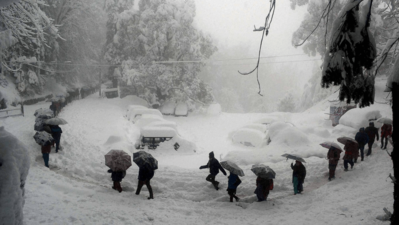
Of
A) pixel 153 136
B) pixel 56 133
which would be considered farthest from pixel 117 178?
pixel 153 136

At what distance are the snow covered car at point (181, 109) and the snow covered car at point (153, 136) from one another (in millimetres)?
12488

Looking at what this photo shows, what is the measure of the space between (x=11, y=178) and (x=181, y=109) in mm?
25272

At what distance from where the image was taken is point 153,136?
15945mm

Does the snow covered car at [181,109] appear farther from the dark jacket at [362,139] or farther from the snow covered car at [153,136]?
the dark jacket at [362,139]

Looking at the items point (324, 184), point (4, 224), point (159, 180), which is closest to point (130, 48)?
point (159, 180)

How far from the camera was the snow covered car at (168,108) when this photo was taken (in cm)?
2884

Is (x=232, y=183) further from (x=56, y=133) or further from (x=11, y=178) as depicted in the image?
(x=56, y=133)

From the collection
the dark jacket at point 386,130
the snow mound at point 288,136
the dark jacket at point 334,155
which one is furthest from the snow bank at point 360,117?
the dark jacket at point 334,155

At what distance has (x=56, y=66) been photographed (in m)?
34.2

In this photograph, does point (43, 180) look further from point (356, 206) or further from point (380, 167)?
point (380, 167)

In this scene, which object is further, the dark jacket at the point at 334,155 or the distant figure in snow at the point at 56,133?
the distant figure in snow at the point at 56,133

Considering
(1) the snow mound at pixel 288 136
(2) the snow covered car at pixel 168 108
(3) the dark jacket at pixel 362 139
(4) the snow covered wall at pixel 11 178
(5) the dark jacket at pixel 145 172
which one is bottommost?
(2) the snow covered car at pixel 168 108

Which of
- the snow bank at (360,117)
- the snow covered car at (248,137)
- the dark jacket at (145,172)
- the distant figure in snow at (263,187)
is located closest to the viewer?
the dark jacket at (145,172)

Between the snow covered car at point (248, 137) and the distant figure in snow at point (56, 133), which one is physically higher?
the distant figure in snow at point (56, 133)
